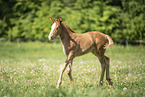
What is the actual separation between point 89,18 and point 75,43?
20.3 m

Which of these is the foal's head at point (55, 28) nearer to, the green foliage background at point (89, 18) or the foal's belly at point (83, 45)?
the foal's belly at point (83, 45)

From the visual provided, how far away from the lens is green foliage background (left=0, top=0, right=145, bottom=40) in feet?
79.4

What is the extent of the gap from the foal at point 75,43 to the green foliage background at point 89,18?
56.9 ft

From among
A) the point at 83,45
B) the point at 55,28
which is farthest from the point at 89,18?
the point at 55,28

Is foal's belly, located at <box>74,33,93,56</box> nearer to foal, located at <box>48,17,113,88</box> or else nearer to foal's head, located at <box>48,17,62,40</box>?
foal, located at <box>48,17,113,88</box>

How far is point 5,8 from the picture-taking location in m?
32.4

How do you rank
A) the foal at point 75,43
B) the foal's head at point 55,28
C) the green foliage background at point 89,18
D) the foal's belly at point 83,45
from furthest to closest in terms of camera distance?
the green foliage background at point 89,18 → the foal's belly at point 83,45 → the foal at point 75,43 → the foal's head at point 55,28

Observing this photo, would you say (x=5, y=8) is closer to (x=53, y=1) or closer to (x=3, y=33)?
(x=3, y=33)

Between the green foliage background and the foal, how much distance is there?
1733cm

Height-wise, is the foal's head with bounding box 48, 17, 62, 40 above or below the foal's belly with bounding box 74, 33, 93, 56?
above

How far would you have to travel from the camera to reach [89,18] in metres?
24.9

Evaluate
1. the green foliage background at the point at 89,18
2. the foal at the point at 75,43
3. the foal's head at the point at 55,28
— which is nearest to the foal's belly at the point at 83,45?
the foal at the point at 75,43

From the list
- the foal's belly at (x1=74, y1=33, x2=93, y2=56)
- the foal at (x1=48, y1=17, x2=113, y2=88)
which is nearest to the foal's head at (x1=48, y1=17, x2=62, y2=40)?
the foal at (x1=48, y1=17, x2=113, y2=88)

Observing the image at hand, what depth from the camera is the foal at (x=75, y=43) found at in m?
4.93
